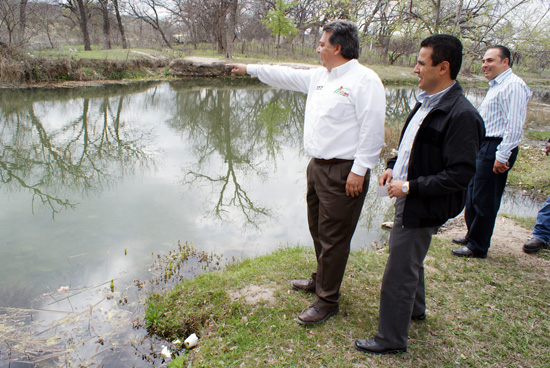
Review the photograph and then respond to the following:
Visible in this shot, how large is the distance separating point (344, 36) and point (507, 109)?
76.9 inches

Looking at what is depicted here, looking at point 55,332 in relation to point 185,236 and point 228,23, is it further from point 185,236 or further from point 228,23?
point 228,23

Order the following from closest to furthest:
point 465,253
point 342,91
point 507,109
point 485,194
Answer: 1. point 342,91
2. point 507,109
3. point 485,194
4. point 465,253

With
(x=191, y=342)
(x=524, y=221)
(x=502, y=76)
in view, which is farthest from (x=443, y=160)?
(x=524, y=221)

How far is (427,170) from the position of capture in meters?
2.07

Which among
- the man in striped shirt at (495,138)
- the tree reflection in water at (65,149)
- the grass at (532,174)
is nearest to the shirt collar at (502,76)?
the man in striped shirt at (495,138)

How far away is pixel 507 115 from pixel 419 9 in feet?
32.0

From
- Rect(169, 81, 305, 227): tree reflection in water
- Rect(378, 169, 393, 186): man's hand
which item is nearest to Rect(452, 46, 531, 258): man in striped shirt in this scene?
Rect(378, 169, 393, 186): man's hand

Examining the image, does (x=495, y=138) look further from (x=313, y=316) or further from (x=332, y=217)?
(x=313, y=316)

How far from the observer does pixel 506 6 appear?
1359 cm

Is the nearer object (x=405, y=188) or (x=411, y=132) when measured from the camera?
(x=405, y=188)

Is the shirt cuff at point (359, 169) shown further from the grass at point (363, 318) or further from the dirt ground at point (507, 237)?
the dirt ground at point (507, 237)

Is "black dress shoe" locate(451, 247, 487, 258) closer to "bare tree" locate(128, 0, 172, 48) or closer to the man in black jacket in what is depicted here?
the man in black jacket

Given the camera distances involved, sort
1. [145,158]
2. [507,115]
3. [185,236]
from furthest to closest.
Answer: [145,158]
[185,236]
[507,115]

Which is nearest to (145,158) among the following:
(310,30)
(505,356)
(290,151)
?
(290,151)
